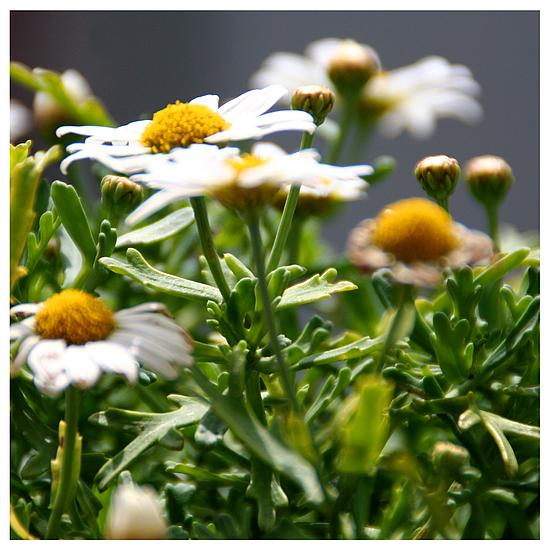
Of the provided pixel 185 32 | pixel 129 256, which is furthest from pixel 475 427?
pixel 185 32

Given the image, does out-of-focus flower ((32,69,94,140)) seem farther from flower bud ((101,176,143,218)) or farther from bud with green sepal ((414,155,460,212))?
bud with green sepal ((414,155,460,212))

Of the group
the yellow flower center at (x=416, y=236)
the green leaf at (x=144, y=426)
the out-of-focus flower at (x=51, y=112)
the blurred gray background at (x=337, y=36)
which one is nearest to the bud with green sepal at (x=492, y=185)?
the yellow flower center at (x=416, y=236)

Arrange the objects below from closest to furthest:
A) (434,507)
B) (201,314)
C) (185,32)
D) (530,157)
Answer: (434,507), (201,314), (530,157), (185,32)

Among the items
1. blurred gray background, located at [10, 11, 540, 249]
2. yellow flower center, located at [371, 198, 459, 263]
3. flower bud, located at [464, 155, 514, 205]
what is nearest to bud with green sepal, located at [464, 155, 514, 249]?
flower bud, located at [464, 155, 514, 205]

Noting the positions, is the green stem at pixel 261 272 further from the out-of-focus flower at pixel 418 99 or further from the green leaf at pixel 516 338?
the out-of-focus flower at pixel 418 99
